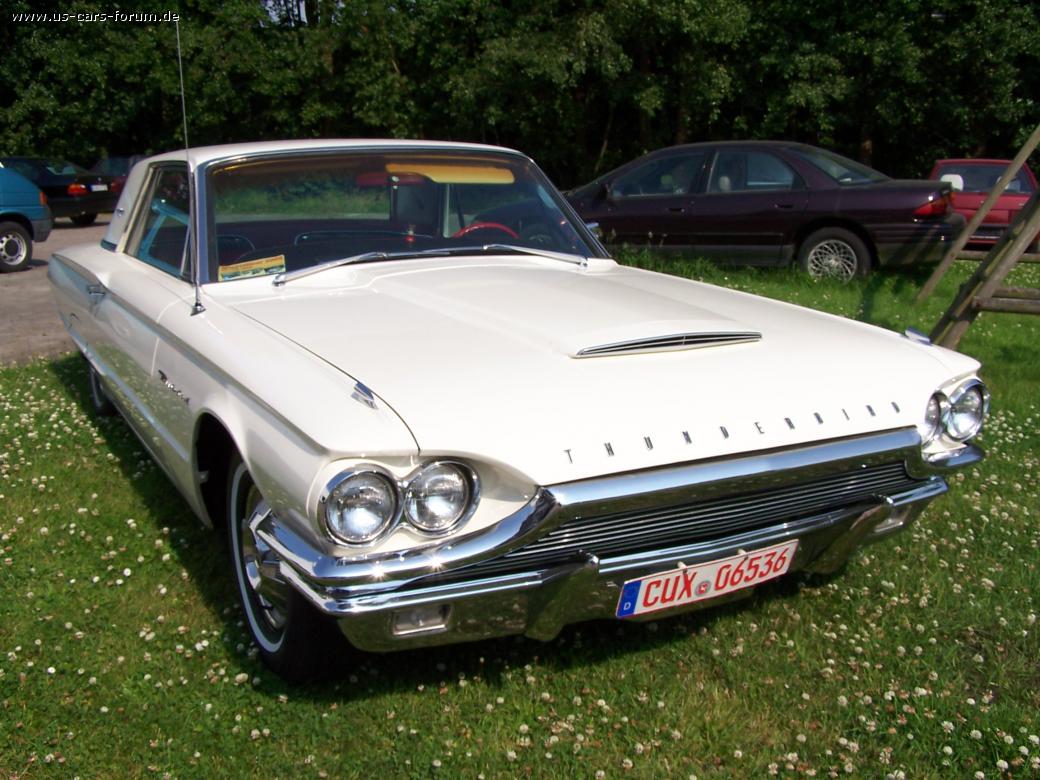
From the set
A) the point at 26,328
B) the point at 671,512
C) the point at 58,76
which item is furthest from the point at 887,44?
the point at 58,76

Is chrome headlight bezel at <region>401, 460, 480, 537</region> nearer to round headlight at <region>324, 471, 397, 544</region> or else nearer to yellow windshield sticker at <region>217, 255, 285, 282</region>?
round headlight at <region>324, 471, 397, 544</region>

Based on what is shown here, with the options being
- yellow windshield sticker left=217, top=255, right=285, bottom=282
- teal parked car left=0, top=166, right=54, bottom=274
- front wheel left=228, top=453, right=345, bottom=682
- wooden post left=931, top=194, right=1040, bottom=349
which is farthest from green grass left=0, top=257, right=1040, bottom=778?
teal parked car left=0, top=166, right=54, bottom=274

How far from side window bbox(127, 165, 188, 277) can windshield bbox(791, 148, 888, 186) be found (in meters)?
6.92

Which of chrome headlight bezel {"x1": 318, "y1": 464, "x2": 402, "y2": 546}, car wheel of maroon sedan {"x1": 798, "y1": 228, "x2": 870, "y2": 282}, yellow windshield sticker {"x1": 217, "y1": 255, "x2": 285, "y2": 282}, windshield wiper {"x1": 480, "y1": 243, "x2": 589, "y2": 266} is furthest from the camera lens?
car wheel of maroon sedan {"x1": 798, "y1": 228, "x2": 870, "y2": 282}

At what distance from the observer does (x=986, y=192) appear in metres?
11.8

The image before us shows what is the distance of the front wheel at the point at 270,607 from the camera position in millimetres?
2662

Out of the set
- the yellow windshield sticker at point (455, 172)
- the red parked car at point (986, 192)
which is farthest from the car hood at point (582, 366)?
the red parked car at point (986, 192)

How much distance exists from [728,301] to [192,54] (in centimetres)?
2340

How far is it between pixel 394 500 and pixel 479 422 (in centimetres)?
27

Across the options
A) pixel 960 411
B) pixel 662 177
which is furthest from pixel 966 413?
pixel 662 177

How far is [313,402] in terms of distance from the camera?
96.0 inches

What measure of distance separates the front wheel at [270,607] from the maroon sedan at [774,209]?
20.4 ft

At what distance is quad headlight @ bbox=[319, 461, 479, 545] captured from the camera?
2.26 meters

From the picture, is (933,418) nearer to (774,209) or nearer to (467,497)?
(467,497)
